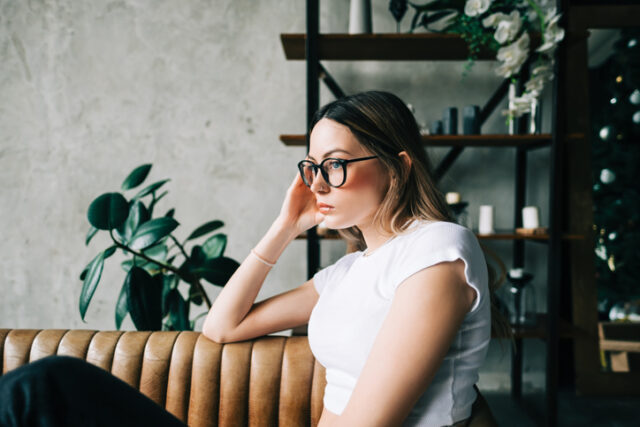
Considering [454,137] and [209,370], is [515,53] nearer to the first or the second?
[454,137]

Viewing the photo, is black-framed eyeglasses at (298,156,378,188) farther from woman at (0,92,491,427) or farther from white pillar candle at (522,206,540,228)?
white pillar candle at (522,206,540,228)

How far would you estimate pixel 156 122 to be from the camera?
87.5 inches

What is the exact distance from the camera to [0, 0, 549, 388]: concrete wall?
2.20 meters

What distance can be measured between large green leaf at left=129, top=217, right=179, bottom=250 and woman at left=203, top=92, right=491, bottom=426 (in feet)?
1.05

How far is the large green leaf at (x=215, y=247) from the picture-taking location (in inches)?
63.2

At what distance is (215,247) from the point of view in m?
1.62

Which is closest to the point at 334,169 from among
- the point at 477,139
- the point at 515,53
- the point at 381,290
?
the point at 381,290

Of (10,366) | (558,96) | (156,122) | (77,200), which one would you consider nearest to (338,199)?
(10,366)

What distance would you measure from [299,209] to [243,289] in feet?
0.97

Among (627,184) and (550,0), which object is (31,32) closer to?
(550,0)

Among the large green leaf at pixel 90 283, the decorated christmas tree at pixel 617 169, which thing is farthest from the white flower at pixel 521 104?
the large green leaf at pixel 90 283

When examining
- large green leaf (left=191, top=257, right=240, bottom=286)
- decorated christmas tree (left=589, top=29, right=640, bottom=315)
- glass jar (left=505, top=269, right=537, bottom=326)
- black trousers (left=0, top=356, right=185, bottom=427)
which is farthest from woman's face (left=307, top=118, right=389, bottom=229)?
decorated christmas tree (left=589, top=29, right=640, bottom=315)

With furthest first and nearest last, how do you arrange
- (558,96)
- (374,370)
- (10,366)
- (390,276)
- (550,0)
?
(550,0) < (558,96) < (10,366) < (390,276) < (374,370)

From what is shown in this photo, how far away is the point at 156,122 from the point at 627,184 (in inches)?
106
